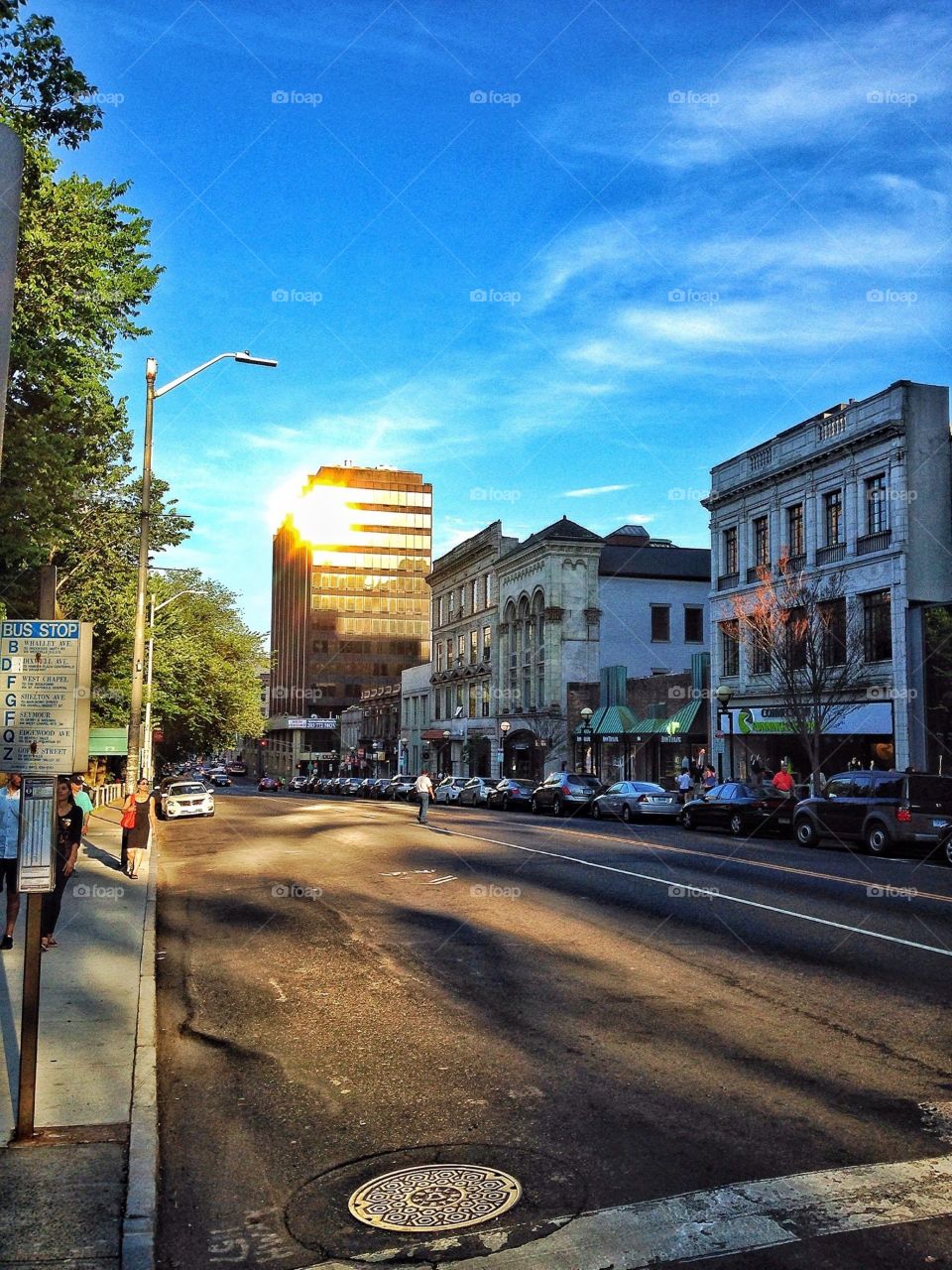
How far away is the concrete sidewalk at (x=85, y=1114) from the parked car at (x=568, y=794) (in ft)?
88.3

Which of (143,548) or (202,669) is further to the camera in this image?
(202,669)

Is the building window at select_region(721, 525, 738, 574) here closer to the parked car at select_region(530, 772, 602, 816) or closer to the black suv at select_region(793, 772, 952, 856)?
the parked car at select_region(530, 772, 602, 816)

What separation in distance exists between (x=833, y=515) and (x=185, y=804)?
25.3m

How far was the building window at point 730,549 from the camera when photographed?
43.5 metres

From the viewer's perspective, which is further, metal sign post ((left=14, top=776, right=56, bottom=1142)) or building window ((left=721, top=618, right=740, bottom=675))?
building window ((left=721, top=618, right=740, bottom=675))

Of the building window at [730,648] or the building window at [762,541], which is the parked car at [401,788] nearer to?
the building window at [730,648]

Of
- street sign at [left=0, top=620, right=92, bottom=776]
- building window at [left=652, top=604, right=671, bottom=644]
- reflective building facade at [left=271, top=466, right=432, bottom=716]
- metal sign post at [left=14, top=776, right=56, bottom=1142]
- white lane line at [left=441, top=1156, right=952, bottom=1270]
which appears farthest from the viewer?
reflective building facade at [left=271, top=466, right=432, bottom=716]

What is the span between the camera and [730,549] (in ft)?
144

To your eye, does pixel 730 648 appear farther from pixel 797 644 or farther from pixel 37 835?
pixel 37 835

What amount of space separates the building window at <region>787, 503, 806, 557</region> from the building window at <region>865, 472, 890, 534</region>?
3524 millimetres

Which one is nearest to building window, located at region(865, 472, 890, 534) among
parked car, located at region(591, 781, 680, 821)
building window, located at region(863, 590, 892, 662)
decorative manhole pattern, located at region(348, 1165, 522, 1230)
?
building window, located at region(863, 590, 892, 662)

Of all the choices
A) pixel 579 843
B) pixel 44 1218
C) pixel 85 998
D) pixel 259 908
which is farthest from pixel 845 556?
pixel 44 1218

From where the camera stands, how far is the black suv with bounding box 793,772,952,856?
2125 centimetres

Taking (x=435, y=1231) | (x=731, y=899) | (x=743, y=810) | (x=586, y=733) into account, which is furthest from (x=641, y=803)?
(x=435, y=1231)
